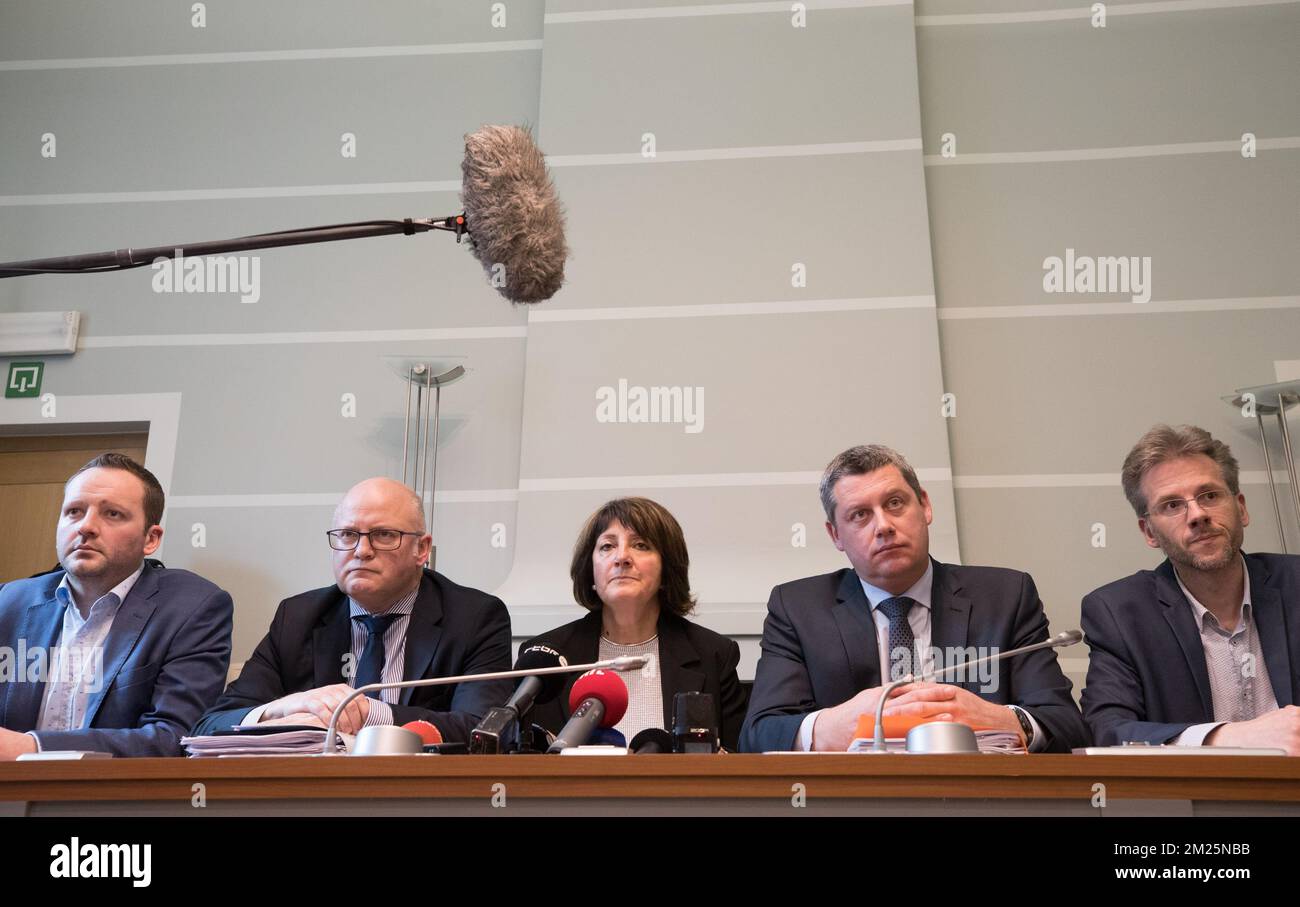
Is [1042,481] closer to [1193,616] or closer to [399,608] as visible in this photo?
[1193,616]

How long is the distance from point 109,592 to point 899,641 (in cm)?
193

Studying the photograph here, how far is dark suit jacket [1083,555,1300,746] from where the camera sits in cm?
246

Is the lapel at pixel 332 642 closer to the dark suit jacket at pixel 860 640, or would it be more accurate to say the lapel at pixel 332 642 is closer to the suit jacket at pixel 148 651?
the suit jacket at pixel 148 651

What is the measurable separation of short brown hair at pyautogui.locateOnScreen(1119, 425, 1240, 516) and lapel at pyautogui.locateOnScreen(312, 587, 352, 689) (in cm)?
193

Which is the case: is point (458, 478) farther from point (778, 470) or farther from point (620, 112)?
point (620, 112)

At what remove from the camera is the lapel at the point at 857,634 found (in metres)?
2.52

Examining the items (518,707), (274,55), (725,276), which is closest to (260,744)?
(518,707)

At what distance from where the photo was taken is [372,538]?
2.74 m

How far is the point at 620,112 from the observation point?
4.21 metres

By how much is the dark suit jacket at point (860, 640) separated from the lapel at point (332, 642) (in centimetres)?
99

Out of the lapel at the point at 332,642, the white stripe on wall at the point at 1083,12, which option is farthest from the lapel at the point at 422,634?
the white stripe on wall at the point at 1083,12

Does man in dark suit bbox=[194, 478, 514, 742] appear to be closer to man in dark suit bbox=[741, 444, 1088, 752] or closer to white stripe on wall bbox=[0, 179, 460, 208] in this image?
man in dark suit bbox=[741, 444, 1088, 752]

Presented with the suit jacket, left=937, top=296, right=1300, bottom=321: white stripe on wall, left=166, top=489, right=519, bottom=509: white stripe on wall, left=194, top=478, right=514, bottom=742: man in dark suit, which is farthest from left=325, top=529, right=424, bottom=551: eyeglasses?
left=937, top=296, right=1300, bottom=321: white stripe on wall
